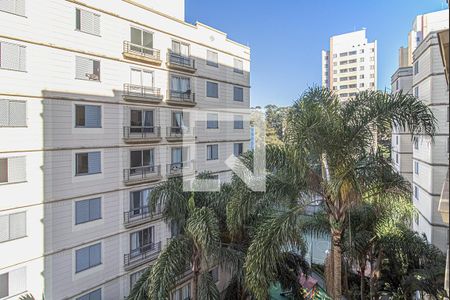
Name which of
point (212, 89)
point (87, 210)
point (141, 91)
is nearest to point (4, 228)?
point (87, 210)

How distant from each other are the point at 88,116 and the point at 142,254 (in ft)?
12.4

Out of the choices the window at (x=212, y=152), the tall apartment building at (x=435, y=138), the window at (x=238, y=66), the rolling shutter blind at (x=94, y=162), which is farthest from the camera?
the window at (x=238, y=66)

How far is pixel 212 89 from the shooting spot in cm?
1015


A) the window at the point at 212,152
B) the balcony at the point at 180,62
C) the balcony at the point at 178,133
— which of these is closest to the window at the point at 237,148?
the window at the point at 212,152

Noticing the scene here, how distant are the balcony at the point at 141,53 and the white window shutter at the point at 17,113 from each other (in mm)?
2645

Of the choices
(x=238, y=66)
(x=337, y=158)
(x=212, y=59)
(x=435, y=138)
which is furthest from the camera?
(x=238, y=66)

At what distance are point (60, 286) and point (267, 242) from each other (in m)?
5.02

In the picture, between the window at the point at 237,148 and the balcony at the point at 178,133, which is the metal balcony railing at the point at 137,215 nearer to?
the balcony at the point at 178,133

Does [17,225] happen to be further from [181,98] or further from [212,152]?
[212,152]

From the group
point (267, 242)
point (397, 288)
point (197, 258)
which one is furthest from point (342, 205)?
point (397, 288)

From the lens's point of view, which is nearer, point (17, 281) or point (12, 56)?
point (12, 56)

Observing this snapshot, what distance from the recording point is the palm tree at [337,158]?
373 centimetres

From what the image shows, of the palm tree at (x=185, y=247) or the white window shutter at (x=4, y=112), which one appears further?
the white window shutter at (x=4, y=112)

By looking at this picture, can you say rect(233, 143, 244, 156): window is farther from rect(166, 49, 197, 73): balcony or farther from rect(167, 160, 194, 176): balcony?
rect(166, 49, 197, 73): balcony
